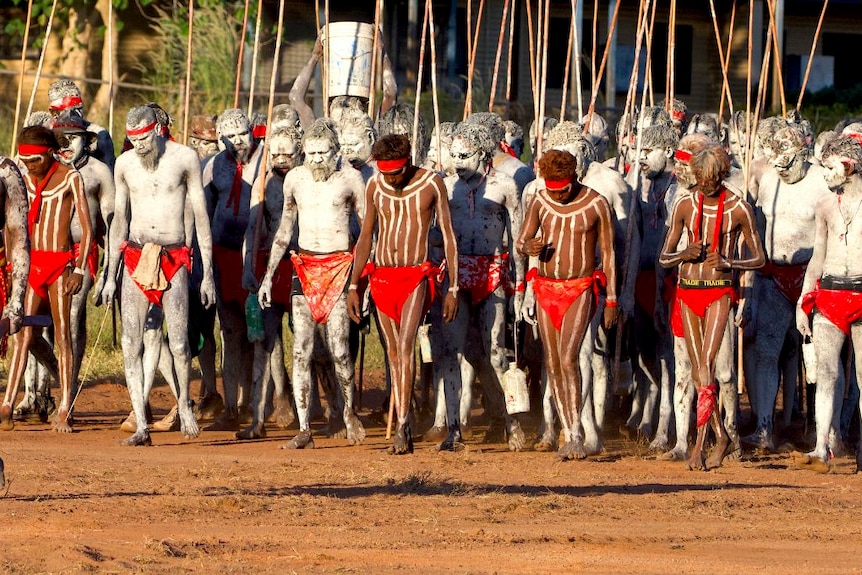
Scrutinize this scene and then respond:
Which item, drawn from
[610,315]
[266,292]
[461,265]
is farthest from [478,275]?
[266,292]

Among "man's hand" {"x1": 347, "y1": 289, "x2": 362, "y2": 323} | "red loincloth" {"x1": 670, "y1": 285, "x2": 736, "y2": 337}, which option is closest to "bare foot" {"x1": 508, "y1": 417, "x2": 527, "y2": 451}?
"man's hand" {"x1": 347, "y1": 289, "x2": 362, "y2": 323}

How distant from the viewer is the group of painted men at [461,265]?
10.0 meters

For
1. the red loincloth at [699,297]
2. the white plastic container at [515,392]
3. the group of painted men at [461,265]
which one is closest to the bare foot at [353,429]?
the group of painted men at [461,265]

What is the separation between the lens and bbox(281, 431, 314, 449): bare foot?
1077cm

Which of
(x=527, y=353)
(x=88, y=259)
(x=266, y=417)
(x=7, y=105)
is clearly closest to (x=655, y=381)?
(x=527, y=353)

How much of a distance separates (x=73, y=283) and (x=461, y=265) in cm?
243

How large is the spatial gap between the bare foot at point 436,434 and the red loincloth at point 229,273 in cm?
157

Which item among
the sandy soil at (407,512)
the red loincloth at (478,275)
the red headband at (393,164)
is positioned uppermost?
the red headband at (393,164)

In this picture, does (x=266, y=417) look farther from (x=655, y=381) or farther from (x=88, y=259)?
(x=655, y=381)

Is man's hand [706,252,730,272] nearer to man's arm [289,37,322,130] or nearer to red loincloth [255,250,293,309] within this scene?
red loincloth [255,250,293,309]

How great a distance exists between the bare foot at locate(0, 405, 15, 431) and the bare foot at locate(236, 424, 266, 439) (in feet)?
4.74

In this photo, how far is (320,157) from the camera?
10633mm

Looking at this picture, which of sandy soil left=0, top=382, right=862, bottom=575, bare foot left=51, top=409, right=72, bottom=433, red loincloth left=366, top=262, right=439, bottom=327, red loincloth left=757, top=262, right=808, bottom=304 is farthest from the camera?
bare foot left=51, top=409, right=72, bottom=433

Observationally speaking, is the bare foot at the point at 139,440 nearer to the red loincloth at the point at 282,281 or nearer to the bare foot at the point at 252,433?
the bare foot at the point at 252,433
